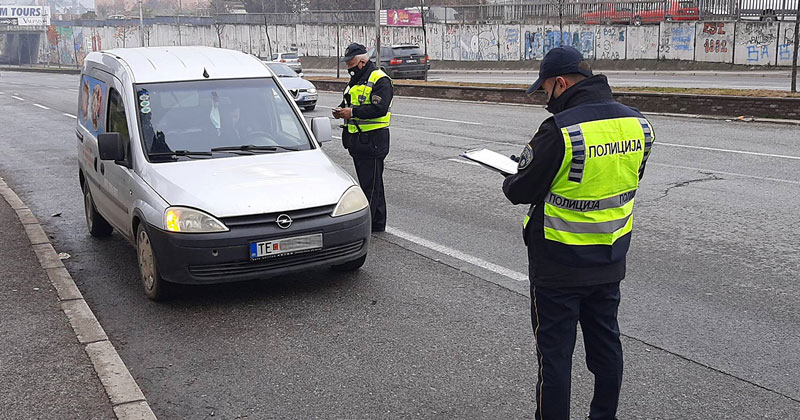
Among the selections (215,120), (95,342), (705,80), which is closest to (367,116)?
(215,120)

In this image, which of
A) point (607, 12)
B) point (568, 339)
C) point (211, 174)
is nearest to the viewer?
point (568, 339)

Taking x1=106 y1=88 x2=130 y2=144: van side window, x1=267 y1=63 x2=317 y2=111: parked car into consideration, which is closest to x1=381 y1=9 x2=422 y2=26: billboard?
x1=267 y1=63 x2=317 y2=111: parked car

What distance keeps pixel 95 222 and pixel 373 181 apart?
273 centimetres

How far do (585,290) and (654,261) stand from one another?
3.61m

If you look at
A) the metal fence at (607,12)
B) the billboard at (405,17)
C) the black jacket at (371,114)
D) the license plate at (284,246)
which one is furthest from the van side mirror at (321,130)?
the billboard at (405,17)

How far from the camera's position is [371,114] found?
25.6 ft

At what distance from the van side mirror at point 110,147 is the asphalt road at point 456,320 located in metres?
1.02

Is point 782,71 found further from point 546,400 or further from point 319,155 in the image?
point 546,400

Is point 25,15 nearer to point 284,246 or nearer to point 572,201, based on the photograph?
point 284,246

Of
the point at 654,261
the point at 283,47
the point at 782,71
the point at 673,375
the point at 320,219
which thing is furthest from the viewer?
the point at 283,47

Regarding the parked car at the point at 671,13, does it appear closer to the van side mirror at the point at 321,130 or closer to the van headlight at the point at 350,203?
the van side mirror at the point at 321,130

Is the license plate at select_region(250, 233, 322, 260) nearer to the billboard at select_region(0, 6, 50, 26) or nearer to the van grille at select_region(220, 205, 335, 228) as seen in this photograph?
the van grille at select_region(220, 205, 335, 228)

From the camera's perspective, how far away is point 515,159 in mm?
4090

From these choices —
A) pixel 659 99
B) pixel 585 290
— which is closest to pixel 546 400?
A: pixel 585 290
